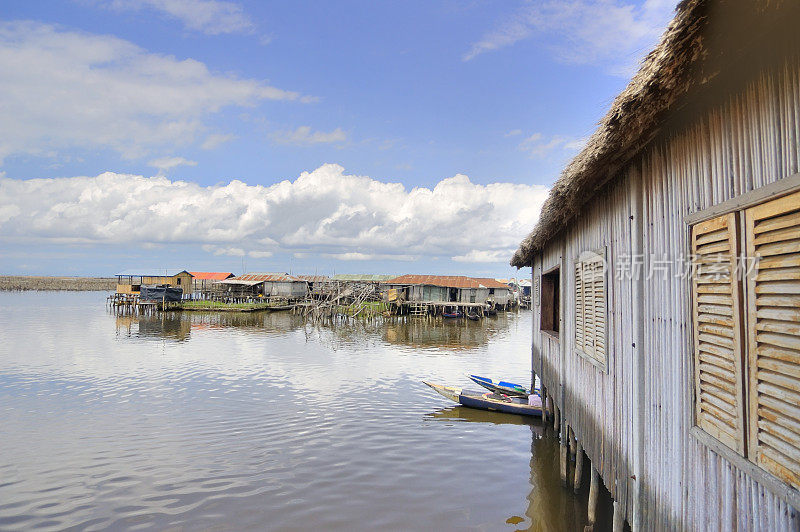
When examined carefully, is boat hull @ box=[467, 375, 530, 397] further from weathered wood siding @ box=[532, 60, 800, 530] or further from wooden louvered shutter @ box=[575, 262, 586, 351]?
weathered wood siding @ box=[532, 60, 800, 530]

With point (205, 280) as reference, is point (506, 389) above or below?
below

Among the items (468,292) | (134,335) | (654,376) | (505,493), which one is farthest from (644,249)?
(468,292)

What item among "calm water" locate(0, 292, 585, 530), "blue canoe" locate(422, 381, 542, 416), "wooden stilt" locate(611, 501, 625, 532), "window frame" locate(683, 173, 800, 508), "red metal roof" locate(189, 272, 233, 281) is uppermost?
"red metal roof" locate(189, 272, 233, 281)

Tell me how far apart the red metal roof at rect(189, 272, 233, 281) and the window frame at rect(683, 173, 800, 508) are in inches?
2536

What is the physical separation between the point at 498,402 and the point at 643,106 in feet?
34.9

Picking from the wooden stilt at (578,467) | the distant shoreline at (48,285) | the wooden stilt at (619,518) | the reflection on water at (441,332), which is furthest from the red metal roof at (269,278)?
the distant shoreline at (48,285)

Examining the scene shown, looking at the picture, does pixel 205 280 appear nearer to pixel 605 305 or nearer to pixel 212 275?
pixel 212 275

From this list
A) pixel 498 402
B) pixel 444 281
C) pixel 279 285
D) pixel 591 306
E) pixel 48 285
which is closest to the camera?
pixel 591 306

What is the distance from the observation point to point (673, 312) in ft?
12.1

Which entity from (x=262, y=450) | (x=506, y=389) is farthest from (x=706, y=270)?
(x=506, y=389)

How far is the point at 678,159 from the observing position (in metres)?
3.58

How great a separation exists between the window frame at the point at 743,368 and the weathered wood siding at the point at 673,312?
32mm

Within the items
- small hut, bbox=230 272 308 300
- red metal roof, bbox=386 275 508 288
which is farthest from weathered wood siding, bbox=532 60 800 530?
small hut, bbox=230 272 308 300

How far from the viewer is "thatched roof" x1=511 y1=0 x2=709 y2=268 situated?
106 inches
